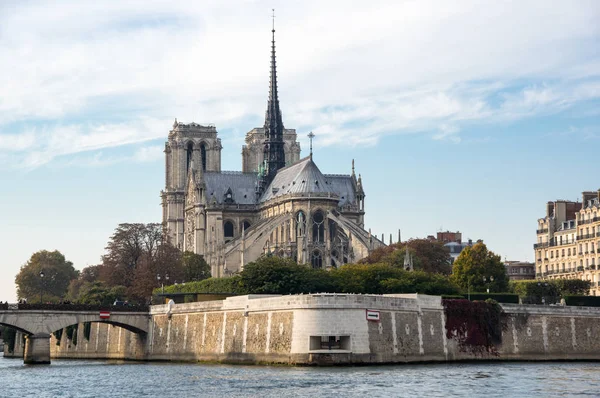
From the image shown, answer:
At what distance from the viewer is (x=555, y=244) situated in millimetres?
123625

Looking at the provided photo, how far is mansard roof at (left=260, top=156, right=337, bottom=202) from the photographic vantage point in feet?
500

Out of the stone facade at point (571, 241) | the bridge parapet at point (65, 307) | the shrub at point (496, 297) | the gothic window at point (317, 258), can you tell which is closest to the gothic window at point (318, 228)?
the gothic window at point (317, 258)

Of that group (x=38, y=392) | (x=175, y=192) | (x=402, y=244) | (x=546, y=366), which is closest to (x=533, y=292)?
(x=402, y=244)

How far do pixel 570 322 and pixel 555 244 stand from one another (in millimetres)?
40285

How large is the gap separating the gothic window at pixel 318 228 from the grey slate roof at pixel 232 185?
745 inches

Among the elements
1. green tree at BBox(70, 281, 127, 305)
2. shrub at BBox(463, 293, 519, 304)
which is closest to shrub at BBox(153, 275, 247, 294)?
green tree at BBox(70, 281, 127, 305)

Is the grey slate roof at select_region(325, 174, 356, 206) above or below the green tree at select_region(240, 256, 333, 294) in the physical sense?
above

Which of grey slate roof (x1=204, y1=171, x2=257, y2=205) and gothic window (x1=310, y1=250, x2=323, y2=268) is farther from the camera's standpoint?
grey slate roof (x1=204, y1=171, x2=257, y2=205)

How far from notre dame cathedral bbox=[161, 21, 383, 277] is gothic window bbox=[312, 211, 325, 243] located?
4.4 inches

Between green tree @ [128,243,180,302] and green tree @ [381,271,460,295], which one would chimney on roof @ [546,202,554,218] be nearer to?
green tree @ [381,271,460,295]

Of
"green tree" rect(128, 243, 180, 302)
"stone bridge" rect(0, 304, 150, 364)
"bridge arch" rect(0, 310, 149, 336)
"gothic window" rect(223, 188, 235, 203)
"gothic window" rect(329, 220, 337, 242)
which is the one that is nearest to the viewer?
"bridge arch" rect(0, 310, 149, 336)

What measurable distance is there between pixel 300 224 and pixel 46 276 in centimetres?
4001

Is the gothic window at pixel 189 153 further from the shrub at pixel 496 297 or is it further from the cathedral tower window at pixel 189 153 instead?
the shrub at pixel 496 297

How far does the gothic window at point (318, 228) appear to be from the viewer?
149 meters
